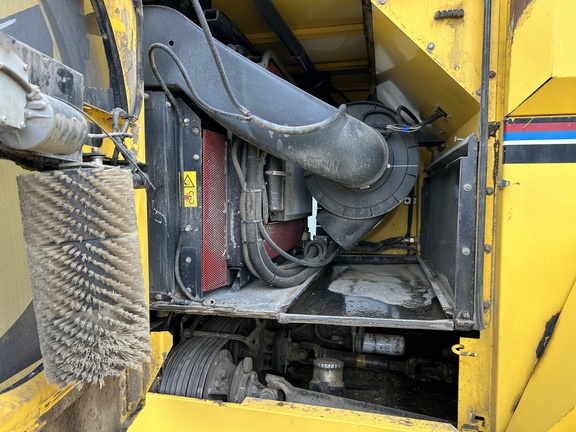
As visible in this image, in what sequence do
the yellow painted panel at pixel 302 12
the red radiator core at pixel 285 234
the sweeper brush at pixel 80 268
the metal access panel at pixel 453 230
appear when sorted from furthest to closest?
1. the red radiator core at pixel 285 234
2. the yellow painted panel at pixel 302 12
3. the metal access panel at pixel 453 230
4. the sweeper brush at pixel 80 268

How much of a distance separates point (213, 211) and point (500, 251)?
1214 millimetres

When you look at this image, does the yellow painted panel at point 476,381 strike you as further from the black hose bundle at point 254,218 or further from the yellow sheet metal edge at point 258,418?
the black hose bundle at point 254,218

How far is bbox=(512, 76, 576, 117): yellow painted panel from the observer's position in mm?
1209

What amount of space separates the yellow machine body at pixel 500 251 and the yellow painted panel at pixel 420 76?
0.01m

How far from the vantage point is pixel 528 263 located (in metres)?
1.33

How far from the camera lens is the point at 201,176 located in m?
1.68

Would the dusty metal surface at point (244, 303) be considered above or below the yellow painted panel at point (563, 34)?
below

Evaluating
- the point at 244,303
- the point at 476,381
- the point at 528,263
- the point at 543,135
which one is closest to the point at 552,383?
the point at 476,381

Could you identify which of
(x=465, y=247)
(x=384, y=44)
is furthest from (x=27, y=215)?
(x=384, y=44)

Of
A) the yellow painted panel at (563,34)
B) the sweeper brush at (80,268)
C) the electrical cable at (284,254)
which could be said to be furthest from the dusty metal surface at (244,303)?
the yellow painted panel at (563,34)

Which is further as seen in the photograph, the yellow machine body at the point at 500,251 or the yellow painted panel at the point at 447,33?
the yellow painted panel at the point at 447,33

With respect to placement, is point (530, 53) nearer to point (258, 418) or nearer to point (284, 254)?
point (284, 254)

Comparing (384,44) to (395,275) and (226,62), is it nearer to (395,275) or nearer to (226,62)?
(226,62)

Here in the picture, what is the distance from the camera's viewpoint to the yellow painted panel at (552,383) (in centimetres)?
119
